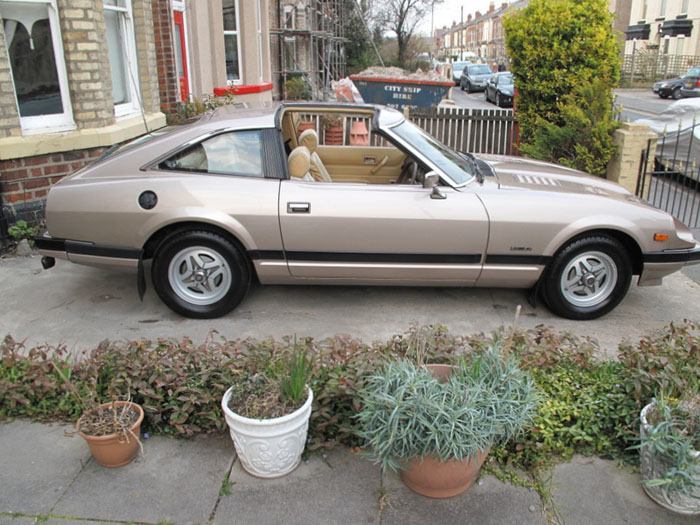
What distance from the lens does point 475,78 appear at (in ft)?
130

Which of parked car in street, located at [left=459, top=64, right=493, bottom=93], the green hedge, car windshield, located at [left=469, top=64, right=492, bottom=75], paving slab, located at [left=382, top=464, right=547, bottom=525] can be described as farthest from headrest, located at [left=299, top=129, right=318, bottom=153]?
car windshield, located at [left=469, top=64, right=492, bottom=75]

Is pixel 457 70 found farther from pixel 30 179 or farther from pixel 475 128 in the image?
pixel 30 179

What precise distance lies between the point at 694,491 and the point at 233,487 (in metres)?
2.11

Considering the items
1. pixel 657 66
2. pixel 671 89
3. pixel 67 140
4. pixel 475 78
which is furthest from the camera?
pixel 657 66

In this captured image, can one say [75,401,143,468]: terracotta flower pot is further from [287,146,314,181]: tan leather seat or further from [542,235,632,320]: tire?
[542,235,632,320]: tire

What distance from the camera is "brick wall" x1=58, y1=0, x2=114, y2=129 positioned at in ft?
22.4

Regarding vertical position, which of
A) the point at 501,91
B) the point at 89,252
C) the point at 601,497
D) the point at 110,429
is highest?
the point at 501,91

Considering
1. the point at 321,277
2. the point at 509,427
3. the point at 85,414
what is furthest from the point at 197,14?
the point at 509,427

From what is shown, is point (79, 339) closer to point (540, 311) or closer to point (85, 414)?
Answer: point (85, 414)

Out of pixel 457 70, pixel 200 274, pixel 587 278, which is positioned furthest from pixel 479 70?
pixel 200 274

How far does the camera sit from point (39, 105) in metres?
6.86

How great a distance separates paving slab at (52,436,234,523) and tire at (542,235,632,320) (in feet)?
9.30

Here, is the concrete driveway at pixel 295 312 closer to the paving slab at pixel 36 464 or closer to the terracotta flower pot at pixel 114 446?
the paving slab at pixel 36 464

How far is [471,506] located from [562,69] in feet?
25.0
